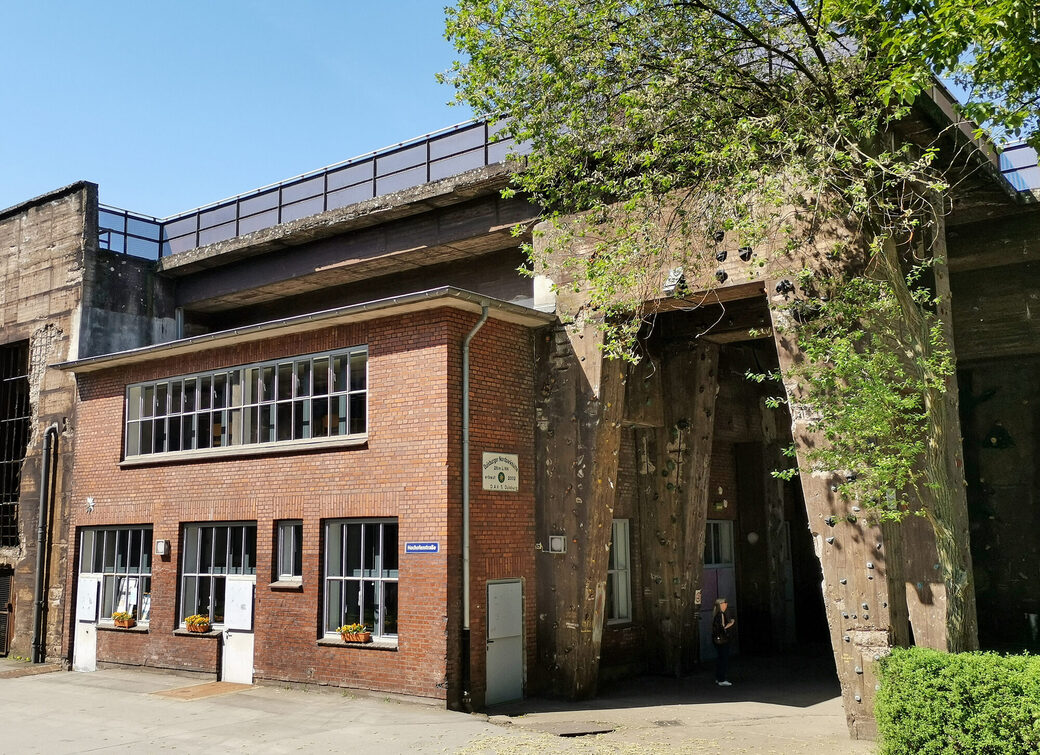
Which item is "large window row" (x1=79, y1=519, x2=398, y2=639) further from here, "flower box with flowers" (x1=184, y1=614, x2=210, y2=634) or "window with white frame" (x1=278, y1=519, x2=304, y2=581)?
"flower box with flowers" (x1=184, y1=614, x2=210, y2=634)

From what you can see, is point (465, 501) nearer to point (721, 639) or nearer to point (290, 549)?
point (290, 549)

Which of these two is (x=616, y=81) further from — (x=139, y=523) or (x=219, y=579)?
(x=139, y=523)

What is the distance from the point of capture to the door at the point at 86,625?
1695 cm

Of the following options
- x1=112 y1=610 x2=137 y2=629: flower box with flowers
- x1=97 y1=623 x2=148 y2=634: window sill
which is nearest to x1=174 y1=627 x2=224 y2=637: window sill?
x1=97 y1=623 x2=148 y2=634: window sill

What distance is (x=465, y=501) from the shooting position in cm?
1296

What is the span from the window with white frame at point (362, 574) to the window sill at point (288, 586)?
0.47 metres

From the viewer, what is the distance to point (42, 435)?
1903cm

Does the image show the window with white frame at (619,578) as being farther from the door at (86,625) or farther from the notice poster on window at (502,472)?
the door at (86,625)

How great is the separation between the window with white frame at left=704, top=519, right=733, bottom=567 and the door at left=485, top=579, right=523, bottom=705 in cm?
647

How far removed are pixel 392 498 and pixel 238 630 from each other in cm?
401

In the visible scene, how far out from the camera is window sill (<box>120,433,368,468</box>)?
1399 centimetres

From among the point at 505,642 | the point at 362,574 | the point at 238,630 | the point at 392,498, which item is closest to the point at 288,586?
the point at 362,574

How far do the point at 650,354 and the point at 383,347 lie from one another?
525 cm

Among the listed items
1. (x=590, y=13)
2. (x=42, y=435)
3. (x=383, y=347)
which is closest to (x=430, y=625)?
(x=383, y=347)
